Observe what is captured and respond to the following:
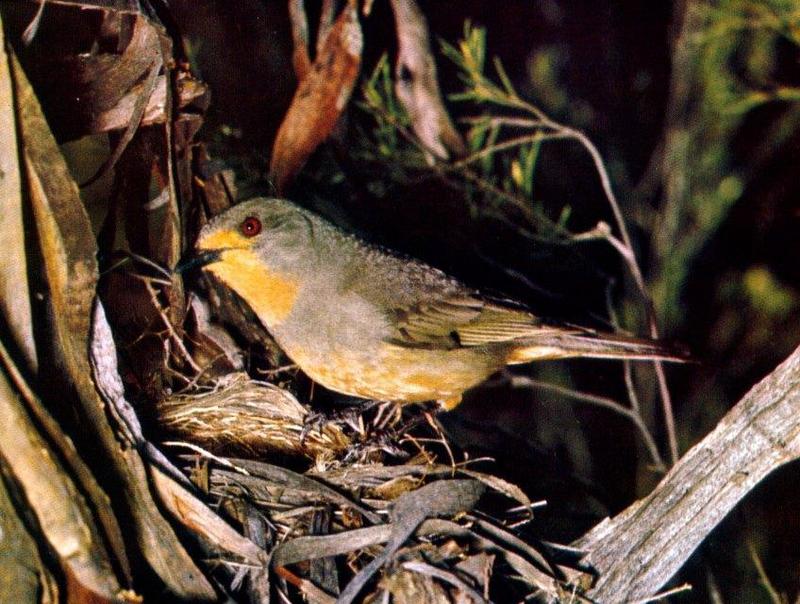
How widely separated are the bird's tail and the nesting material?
75cm

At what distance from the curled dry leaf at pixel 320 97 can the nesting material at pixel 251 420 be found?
783 millimetres

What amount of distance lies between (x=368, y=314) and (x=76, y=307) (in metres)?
1.12

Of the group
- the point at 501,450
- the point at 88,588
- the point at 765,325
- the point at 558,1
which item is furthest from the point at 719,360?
the point at 88,588

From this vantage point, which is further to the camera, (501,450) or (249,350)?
Result: (501,450)

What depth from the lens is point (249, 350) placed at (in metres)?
3.18

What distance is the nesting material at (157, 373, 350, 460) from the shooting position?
2797 mm

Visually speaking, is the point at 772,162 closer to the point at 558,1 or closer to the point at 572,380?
the point at 572,380

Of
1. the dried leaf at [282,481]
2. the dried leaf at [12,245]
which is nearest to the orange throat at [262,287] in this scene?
the dried leaf at [282,481]

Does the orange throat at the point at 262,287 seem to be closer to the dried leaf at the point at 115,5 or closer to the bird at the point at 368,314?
the bird at the point at 368,314

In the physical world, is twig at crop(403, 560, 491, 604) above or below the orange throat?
below

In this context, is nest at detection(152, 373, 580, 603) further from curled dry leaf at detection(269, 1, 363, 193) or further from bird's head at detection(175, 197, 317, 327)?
curled dry leaf at detection(269, 1, 363, 193)

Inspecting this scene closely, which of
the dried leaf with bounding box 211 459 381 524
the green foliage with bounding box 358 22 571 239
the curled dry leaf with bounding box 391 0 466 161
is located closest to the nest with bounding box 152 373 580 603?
the dried leaf with bounding box 211 459 381 524

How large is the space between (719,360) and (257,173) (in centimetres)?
239

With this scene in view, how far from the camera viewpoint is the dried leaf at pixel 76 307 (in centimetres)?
208
